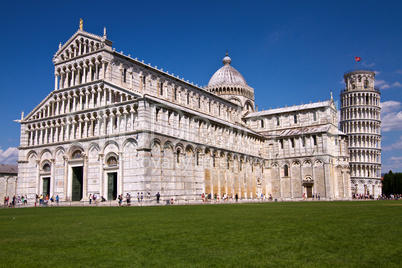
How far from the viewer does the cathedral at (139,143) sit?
4125 centimetres

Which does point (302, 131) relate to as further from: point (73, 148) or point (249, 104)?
point (73, 148)

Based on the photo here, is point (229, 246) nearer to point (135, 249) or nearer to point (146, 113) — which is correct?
point (135, 249)

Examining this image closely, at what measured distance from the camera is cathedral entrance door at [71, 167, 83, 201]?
4522 cm

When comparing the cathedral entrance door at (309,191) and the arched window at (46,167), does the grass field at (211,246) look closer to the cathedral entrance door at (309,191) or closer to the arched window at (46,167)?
the arched window at (46,167)

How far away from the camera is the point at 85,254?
→ 8781mm

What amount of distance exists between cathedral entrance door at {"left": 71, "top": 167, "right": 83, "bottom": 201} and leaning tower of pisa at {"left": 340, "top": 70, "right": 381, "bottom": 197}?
67937 millimetres

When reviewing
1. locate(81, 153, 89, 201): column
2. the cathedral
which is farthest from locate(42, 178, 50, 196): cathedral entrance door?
locate(81, 153, 89, 201): column

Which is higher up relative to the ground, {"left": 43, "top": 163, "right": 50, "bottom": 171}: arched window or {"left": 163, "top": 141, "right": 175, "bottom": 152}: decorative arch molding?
{"left": 163, "top": 141, "right": 175, "bottom": 152}: decorative arch molding

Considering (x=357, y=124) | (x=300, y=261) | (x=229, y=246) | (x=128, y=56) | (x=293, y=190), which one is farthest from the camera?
(x=357, y=124)

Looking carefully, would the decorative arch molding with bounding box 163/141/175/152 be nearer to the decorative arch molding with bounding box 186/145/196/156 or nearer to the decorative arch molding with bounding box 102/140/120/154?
the decorative arch molding with bounding box 186/145/196/156

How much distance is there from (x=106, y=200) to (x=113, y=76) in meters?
15.1

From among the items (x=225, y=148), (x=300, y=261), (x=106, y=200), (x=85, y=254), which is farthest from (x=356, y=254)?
(x=225, y=148)

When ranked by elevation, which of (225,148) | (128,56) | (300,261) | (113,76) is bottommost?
(300,261)

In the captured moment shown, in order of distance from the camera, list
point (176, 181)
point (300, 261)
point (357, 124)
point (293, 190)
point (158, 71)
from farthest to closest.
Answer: point (357, 124), point (293, 190), point (158, 71), point (176, 181), point (300, 261)
